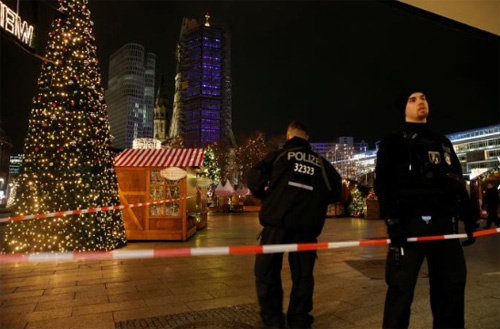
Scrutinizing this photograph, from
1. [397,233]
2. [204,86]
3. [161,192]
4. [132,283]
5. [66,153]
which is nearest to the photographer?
[397,233]

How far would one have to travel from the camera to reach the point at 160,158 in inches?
457

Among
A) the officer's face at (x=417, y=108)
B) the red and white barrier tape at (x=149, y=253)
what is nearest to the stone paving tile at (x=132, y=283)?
the red and white barrier tape at (x=149, y=253)

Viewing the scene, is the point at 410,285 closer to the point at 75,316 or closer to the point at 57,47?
the point at 75,316

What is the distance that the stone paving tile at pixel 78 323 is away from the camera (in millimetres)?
3916

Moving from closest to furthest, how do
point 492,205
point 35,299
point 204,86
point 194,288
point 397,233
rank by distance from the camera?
point 397,233
point 35,299
point 194,288
point 492,205
point 204,86

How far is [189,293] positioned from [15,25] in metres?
4.88

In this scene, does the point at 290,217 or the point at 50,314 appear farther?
the point at 50,314

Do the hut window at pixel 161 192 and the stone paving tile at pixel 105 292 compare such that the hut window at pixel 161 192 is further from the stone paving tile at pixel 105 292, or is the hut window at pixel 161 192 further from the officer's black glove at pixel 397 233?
the officer's black glove at pixel 397 233

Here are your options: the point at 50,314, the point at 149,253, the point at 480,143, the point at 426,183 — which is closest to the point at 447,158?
the point at 426,183

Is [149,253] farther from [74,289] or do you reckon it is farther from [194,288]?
[74,289]

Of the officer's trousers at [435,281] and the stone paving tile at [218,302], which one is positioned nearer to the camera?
the officer's trousers at [435,281]

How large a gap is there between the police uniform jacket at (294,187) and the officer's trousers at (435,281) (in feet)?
3.05

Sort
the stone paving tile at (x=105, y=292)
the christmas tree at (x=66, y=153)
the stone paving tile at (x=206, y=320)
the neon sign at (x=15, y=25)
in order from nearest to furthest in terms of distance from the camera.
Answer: the stone paving tile at (x=206, y=320) → the stone paving tile at (x=105, y=292) → the neon sign at (x=15, y=25) → the christmas tree at (x=66, y=153)

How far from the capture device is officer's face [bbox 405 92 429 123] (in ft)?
10.3
